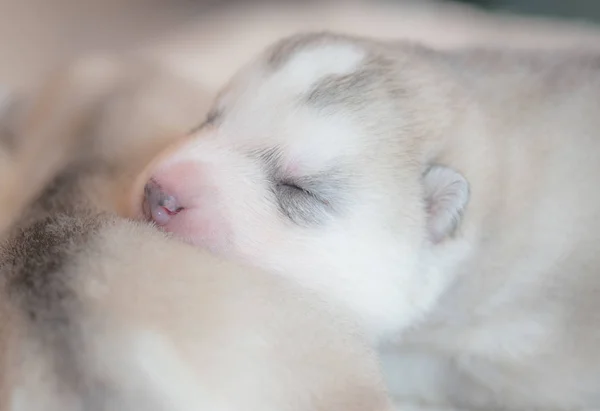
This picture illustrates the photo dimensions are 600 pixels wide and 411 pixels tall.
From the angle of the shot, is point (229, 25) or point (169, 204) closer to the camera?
point (169, 204)

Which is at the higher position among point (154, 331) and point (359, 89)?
point (359, 89)

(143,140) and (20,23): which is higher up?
(20,23)

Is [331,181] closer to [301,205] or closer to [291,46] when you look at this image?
[301,205]

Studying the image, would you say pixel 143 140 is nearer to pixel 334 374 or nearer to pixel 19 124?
pixel 19 124

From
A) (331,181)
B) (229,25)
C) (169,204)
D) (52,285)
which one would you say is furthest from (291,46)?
(229,25)

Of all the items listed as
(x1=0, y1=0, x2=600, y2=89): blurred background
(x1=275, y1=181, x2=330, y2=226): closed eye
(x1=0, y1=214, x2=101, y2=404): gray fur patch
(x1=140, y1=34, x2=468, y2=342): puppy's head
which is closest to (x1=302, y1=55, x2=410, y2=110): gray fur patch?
(x1=140, y1=34, x2=468, y2=342): puppy's head

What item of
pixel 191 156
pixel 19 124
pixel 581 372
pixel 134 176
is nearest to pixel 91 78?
pixel 19 124
